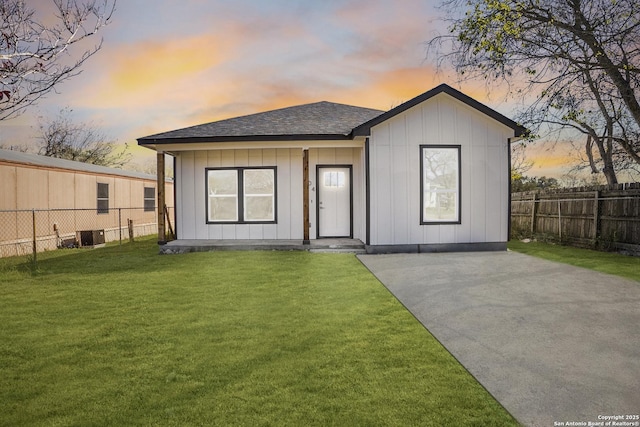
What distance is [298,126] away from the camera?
11.7 metres

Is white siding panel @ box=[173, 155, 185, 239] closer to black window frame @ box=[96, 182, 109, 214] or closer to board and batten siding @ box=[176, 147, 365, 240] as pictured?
board and batten siding @ box=[176, 147, 365, 240]

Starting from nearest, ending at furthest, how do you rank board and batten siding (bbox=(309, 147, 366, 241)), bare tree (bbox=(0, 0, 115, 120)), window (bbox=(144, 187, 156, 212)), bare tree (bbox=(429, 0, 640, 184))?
1. bare tree (bbox=(0, 0, 115, 120))
2. bare tree (bbox=(429, 0, 640, 184))
3. board and batten siding (bbox=(309, 147, 366, 241))
4. window (bbox=(144, 187, 156, 212))

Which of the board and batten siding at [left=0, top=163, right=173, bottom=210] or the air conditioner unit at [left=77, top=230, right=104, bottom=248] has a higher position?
the board and batten siding at [left=0, top=163, right=173, bottom=210]

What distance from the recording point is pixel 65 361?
3.64 meters

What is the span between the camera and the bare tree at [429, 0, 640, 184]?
8.89 meters

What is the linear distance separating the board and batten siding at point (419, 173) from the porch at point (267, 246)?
32.2 inches

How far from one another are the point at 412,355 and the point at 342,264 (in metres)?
5.18

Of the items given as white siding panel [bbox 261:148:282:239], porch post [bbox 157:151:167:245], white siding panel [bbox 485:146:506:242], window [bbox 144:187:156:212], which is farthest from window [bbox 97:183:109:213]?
white siding panel [bbox 485:146:506:242]

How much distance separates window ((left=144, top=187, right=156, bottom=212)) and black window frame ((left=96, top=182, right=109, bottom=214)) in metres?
2.91

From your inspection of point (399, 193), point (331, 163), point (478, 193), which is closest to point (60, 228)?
point (331, 163)

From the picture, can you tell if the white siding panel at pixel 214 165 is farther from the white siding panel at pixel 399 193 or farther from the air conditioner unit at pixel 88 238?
the white siding panel at pixel 399 193

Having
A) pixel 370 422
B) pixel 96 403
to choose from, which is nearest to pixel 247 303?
pixel 96 403

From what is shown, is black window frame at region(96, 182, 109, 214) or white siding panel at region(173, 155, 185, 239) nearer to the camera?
white siding panel at region(173, 155, 185, 239)

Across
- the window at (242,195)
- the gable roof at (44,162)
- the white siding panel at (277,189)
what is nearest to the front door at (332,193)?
the white siding panel at (277,189)
